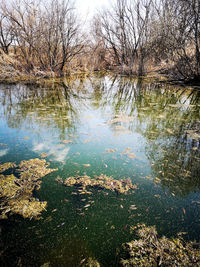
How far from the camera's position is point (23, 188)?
2.10m

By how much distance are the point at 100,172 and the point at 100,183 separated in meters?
0.23

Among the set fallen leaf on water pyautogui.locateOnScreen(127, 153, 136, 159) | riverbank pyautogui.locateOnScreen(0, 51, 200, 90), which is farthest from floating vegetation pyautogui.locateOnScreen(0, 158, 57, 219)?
riverbank pyautogui.locateOnScreen(0, 51, 200, 90)

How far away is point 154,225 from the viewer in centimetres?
166

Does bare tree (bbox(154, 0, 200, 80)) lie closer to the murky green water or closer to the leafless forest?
the leafless forest

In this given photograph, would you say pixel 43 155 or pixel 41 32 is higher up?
pixel 41 32

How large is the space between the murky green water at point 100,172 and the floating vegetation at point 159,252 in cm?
9

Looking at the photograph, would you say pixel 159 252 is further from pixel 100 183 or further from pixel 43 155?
pixel 43 155

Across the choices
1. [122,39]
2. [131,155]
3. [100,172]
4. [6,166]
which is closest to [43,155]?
[6,166]

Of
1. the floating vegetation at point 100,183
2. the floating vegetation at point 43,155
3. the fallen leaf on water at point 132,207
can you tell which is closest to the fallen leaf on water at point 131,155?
the floating vegetation at point 100,183

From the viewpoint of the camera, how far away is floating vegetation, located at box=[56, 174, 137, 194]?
2119 mm

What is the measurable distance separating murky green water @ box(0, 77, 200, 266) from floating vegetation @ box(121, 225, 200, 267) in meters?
0.09

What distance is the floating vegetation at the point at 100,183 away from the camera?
2.12m

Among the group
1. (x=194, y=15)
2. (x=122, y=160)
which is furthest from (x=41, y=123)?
(x=194, y=15)

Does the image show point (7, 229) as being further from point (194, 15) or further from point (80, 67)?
point (80, 67)
